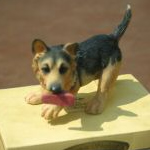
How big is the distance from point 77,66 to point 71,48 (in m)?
0.07

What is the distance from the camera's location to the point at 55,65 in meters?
1.04

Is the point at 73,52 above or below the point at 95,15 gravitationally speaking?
above

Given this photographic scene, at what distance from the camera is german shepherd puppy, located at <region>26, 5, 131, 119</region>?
1.04 meters

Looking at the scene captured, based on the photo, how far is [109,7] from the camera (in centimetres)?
247

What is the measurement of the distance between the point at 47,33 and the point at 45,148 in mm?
1214

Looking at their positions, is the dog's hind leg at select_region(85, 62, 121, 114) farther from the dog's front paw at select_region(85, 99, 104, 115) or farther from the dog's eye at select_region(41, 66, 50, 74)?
the dog's eye at select_region(41, 66, 50, 74)

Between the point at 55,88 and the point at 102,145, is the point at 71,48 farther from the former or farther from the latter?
the point at 102,145

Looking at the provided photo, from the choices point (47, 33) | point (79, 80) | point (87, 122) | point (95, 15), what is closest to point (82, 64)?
point (79, 80)

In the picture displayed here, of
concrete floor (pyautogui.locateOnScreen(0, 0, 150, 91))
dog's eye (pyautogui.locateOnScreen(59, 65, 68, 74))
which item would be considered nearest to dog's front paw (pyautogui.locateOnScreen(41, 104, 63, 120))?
dog's eye (pyautogui.locateOnScreen(59, 65, 68, 74))

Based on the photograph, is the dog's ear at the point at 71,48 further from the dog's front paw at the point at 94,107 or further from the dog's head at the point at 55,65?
the dog's front paw at the point at 94,107

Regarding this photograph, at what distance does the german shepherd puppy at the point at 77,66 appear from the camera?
104 cm

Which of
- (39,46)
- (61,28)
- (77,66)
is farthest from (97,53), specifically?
(61,28)

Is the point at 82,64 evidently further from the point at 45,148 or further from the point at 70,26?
the point at 70,26

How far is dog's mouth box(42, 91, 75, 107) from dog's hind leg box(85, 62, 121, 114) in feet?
0.43
